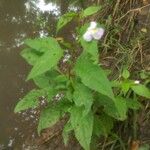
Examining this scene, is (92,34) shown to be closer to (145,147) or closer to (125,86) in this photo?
(125,86)

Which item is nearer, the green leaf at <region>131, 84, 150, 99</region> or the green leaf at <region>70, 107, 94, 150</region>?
the green leaf at <region>70, 107, 94, 150</region>

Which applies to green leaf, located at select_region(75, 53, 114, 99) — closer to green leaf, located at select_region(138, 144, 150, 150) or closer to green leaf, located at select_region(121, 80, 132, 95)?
green leaf, located at select_region(121, 80, 132, 95)

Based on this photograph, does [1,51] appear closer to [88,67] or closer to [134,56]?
[134,56]

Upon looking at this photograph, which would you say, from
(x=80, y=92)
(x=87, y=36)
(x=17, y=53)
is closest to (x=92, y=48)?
(x=87, y=36)

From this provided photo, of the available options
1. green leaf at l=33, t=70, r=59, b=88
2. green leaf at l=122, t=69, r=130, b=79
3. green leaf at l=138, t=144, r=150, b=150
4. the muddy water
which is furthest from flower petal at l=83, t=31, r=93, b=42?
the muddy water

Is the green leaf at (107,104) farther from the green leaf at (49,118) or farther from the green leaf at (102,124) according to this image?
the green leaf at (49,118)

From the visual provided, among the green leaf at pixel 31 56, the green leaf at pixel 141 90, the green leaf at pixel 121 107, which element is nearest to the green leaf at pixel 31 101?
the green leaf at pixel 31 56
